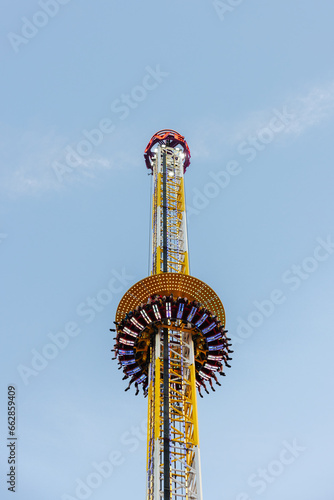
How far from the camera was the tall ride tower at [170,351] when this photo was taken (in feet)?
131

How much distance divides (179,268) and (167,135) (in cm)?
1931

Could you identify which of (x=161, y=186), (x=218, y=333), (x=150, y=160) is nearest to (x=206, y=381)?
(x=218, y=333)

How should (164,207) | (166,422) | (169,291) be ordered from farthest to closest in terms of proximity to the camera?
(164,207) → (169,291) → (166,422)

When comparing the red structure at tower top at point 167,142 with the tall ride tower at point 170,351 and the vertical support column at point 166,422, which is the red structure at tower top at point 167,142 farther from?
the vertical support column at point 166,422

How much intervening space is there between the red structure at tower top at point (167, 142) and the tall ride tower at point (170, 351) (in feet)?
43.8

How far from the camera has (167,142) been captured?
6638 centimetres

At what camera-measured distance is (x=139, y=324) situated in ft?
152

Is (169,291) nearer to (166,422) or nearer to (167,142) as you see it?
(166,422)

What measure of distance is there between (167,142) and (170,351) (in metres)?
28.9

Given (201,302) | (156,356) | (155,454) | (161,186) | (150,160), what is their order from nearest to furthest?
(155,454) → (156,356) → (201,302) → (161,186) → (150,160)

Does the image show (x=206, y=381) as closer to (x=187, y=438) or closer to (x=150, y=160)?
(x=187, y=438)

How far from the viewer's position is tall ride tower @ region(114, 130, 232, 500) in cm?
3994

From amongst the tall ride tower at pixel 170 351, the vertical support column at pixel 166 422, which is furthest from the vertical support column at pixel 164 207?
the vertical support column at pixel 166 422

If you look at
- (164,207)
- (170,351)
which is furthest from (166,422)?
(164,207)
